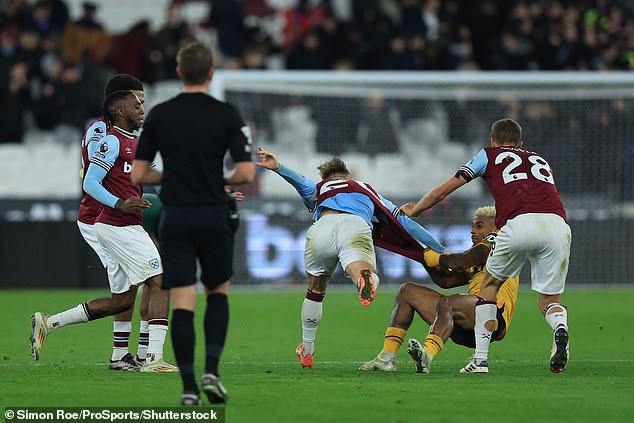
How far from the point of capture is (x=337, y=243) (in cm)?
926

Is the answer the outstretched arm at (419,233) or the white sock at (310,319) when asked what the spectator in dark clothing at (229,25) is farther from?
the white sock at (310,319)

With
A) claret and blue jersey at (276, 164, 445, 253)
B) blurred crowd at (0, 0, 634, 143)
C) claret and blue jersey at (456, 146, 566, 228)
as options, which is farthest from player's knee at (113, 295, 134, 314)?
blurred crowd at (0, 0, 634, 143)

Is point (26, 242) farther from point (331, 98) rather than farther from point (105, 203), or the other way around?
point (105, 203)

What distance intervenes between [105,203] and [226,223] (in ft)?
7.50

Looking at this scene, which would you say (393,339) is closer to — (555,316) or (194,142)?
(555,316)

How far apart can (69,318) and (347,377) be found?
7.56 ft

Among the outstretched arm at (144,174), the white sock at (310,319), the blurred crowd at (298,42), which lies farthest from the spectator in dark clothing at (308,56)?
the outstretched arm at (144,174)

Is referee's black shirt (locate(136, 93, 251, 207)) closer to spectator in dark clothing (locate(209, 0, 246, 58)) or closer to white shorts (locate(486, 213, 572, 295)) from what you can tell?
white shorts (locate(486, 213, 572, 295))

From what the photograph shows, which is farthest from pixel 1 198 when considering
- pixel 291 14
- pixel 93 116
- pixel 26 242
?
pixel 291 14

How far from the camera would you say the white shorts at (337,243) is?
30.1ft

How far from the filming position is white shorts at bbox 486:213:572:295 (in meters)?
8.86

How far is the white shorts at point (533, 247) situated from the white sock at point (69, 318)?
312 cm

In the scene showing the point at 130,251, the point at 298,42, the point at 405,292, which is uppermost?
the point at 298,42

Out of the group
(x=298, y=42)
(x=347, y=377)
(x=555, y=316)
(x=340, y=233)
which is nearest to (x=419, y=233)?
(x=340, y=233)
